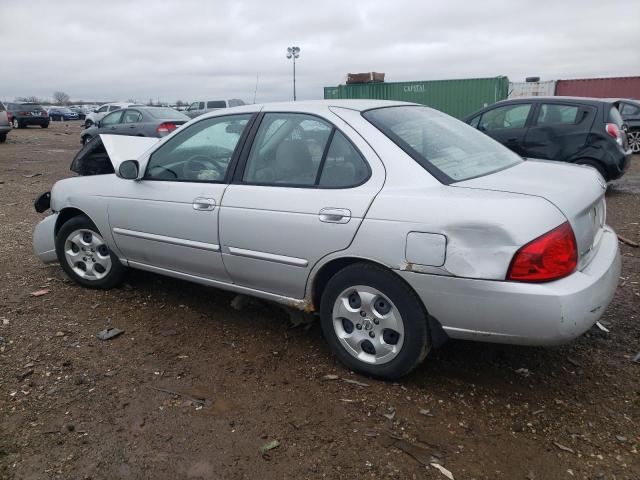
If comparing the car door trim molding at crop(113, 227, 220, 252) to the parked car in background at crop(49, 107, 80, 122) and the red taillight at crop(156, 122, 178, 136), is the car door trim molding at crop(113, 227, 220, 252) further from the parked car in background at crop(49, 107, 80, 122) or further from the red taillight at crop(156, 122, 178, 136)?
the parked car in background at crop(49, 107, 80, 122)

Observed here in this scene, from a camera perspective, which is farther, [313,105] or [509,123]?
[509,123]

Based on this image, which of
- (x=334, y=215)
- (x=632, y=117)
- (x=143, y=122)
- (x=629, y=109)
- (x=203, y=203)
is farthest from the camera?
(x=143, y=122)

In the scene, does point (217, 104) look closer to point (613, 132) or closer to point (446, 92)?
point (446, 92)

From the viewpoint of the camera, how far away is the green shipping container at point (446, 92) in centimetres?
2148

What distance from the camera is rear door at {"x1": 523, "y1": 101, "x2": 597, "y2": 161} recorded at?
27.2 feet

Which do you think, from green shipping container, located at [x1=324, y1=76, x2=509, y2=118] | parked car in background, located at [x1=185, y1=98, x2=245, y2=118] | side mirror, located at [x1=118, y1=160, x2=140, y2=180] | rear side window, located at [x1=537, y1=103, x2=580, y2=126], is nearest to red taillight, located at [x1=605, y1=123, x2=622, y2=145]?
rear side window, located at [x1=537, y1=103, x2=580, y2=126]

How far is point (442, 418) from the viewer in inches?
108

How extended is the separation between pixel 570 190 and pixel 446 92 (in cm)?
2074

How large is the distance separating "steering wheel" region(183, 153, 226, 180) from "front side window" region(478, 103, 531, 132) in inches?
260

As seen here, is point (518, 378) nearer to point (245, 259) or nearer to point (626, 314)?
point (626, 314)

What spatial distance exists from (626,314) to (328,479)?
274 cm

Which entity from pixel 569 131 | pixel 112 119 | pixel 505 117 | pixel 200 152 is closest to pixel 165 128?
pixel 112 119

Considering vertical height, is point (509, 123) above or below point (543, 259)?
above

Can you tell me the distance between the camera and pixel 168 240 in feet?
12.3
